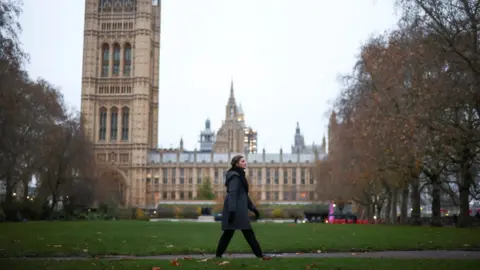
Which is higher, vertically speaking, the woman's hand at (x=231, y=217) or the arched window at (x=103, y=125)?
the arched window at (x=103, y=125)

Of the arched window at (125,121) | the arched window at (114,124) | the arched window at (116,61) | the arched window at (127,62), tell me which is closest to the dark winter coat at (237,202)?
the arched window at (125,121)

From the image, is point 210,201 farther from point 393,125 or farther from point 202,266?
point 202,266

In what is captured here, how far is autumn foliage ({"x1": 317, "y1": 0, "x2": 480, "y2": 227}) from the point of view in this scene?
23.2 metres

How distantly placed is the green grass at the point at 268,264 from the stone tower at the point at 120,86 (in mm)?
101674

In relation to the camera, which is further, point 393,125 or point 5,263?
point 393,125

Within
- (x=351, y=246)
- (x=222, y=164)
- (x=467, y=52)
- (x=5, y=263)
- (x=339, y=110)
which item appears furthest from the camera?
(x=222, y=164)

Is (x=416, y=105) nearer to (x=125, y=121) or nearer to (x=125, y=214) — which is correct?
(x=125, y=214)

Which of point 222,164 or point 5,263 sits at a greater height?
point 222,164

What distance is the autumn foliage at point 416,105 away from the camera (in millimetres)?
23188

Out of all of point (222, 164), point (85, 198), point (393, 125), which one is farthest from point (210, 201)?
point (393, 125)

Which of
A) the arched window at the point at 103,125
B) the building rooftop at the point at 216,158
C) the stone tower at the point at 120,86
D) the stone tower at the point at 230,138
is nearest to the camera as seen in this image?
the stone tower at the point at 120,86

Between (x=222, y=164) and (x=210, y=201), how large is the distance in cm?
1683

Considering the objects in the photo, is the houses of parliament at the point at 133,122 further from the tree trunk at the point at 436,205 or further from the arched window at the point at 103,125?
the tree trunk at the point at 436,205

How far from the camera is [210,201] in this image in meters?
104
